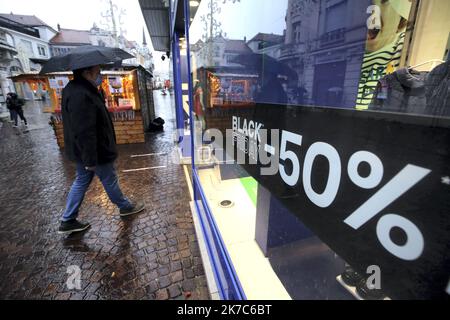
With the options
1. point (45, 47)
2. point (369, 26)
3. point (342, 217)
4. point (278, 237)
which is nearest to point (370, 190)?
point (342, 217)

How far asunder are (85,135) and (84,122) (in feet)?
0.47

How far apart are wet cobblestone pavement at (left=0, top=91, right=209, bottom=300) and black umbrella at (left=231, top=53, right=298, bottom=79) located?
6.60ft

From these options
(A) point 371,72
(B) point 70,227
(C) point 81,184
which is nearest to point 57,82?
(C) point 81,184

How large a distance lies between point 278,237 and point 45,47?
50973 mm

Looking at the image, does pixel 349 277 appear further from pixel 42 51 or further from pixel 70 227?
pixel 42 51

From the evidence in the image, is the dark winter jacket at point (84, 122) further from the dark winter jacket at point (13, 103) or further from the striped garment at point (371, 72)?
the dark winter jacket at point (13, 103)

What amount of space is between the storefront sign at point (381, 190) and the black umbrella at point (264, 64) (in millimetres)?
163

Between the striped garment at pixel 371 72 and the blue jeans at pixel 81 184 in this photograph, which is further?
the blue jeans at pixel 81 184

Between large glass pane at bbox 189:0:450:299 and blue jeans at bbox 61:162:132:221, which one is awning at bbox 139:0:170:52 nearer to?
blue jeans at bbox 61:162:132:221

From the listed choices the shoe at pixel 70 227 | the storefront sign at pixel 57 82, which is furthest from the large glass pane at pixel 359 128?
the storefront sign at pixel 57 82

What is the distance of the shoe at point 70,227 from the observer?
2.85 meters

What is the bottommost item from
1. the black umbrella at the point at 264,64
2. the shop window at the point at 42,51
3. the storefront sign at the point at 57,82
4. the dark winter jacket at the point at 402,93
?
the dark winter jacket at the point at 402,93

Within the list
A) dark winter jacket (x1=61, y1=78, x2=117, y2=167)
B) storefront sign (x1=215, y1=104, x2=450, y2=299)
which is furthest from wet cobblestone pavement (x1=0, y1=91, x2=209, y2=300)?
storefront sign (x1=215, y1=104, x2=450, y2=299)
